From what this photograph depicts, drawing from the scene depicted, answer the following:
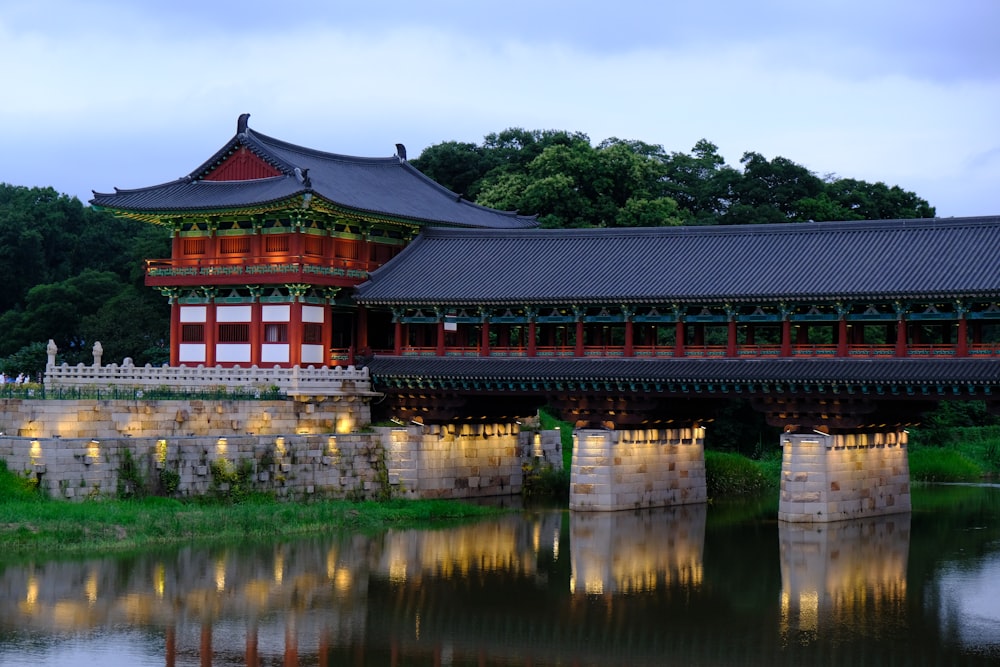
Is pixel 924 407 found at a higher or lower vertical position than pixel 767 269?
lower

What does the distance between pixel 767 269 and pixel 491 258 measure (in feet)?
44.9

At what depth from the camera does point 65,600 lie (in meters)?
40.8

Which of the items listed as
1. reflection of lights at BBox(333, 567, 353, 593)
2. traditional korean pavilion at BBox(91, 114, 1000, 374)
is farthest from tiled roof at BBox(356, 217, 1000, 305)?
reflection of lights at BBox(333, 567, 353, 593)

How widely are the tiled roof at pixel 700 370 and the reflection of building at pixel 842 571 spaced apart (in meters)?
5.72

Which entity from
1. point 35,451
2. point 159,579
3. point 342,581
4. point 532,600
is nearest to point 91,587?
point 159,579

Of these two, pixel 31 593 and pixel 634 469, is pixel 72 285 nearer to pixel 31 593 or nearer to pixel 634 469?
pixel 634 469

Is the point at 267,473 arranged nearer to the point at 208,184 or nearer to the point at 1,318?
the point at 208,184

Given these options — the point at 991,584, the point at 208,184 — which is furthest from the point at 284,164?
the point at 991,584

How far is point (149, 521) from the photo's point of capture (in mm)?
50500

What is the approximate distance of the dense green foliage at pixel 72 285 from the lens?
9350 cm

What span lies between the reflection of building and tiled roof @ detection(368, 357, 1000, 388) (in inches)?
225

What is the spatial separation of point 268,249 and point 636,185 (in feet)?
123

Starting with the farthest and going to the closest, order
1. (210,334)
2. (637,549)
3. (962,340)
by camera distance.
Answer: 1. (210,334)
2. (962,340)
3. (637,549)

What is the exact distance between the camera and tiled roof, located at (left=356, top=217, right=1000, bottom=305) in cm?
5756
